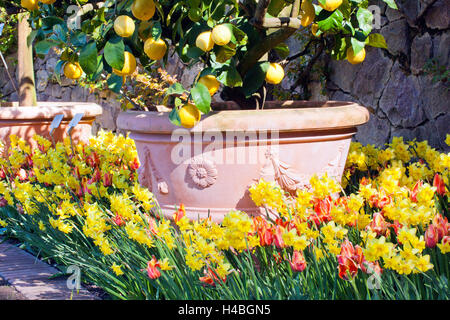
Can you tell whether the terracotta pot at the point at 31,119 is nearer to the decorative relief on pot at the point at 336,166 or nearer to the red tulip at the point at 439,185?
the decorative relief on pot at the point at 336,166

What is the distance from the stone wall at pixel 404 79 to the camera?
2.96 m

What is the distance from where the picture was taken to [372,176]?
244 centimetres

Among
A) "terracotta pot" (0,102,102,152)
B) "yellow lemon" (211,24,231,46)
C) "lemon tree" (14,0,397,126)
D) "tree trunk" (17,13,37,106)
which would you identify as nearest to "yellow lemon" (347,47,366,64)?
"lemon tree" (14,0,397,126)

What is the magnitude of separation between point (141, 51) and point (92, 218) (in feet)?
2.13

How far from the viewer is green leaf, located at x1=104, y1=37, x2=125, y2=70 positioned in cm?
157

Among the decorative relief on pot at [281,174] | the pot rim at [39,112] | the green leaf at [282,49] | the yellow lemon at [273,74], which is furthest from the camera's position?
the pot rim at [39,112]

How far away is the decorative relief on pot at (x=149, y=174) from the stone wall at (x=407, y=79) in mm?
1811

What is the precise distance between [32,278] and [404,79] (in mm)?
2427

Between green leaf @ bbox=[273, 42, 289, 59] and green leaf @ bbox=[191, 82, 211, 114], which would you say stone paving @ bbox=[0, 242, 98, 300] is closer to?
green leaf @ bbox=[191, 82, 211, 114]

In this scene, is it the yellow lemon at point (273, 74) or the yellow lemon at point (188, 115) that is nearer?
the yellow lemon at point (188, 115)

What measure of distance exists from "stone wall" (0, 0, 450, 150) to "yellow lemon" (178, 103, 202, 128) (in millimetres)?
1782

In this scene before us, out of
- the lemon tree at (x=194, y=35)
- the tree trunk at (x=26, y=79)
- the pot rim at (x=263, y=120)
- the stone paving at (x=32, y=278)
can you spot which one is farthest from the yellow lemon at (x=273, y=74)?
the tree trunk at (x=26, y=79)
